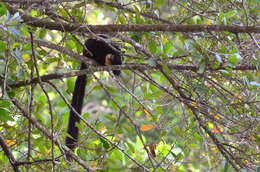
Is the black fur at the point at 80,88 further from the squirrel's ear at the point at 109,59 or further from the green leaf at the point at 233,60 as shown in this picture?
the green leaf at the point at 233,60

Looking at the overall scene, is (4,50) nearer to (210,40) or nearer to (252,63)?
(210,40)

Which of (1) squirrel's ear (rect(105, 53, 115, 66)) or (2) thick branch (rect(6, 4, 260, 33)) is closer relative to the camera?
(2) thick branch (rect(6, 4, 260, 33))

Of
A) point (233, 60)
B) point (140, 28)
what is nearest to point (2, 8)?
point (140, 28)

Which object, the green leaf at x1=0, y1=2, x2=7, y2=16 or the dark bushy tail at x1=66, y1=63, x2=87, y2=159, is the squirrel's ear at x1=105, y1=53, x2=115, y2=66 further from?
the green leaf at x1=0, y1=2, x2=7, y2=16

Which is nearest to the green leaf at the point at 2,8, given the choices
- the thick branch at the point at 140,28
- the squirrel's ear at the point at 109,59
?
the thick branch at the point at 140,28

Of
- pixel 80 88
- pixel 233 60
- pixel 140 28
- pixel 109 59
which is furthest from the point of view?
pixel 80 88

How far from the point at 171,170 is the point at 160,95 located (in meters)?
0.46

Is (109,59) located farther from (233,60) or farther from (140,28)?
(233,60)

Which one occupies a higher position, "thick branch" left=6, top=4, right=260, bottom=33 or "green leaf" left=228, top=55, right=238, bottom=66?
"thick branch" left=6, top=4, right=260, bottom=33

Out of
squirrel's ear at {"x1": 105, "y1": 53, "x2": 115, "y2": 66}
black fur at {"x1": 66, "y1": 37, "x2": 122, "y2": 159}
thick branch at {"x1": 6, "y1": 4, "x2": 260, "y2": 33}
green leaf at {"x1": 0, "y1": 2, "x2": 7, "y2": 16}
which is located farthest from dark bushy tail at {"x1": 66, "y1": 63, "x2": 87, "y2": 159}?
green leaf at {"x1": 0, "y1": 2, "x2": 7, "y2": 16}

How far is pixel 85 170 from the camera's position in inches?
64.0

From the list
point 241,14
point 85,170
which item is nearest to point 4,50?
point 85,170

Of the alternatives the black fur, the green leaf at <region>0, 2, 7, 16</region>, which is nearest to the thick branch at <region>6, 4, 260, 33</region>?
the green leaf at <region>0, 2, 7, 16</region>

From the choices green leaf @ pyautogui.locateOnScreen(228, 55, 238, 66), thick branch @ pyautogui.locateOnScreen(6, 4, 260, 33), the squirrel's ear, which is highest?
the squirrel's ear
